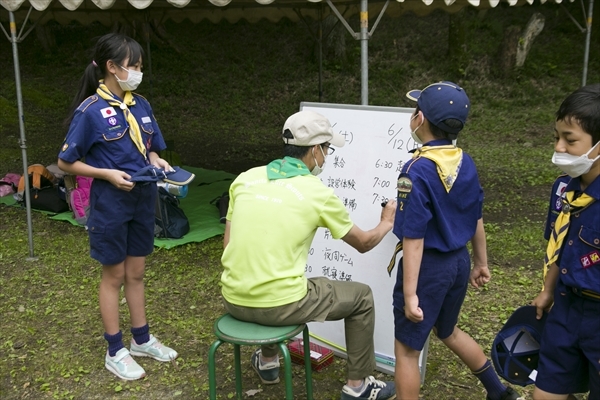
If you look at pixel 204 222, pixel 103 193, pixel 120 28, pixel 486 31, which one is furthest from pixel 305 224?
pixel 486 31

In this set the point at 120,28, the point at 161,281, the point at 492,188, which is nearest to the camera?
the point at 161,281

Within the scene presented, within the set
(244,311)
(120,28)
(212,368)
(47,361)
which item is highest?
(120,28)

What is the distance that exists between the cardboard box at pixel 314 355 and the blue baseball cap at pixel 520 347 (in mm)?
1039

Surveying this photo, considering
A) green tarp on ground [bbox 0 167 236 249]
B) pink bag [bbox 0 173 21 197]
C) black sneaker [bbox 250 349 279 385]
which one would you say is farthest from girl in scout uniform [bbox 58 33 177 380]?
pink bag [bbox 0 173 21 197]

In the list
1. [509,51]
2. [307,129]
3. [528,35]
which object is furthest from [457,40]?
[307,129]

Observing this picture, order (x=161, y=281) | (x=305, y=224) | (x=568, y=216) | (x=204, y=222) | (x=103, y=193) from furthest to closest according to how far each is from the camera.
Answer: (x=204, y=222), (x=161, y=281), (x=103, y=193), (x=305, y=224), (x=568, y=216)

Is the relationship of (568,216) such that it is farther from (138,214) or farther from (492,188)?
(492,188)

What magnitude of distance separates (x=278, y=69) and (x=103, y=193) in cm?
1147

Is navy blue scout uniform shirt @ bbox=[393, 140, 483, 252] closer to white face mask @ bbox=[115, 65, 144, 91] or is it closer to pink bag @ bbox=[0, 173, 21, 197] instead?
white face mask @ bbox=[115, 65, 144, 91]

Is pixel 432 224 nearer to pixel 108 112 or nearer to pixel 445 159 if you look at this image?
pixel 445 159

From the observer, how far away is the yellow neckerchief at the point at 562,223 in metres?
2.02

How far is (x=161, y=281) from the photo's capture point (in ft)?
14.8

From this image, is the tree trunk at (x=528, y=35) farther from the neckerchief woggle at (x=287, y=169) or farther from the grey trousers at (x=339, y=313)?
the neckerchief woggle at (x=287, y=169)

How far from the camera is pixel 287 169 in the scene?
2447 millimetres
